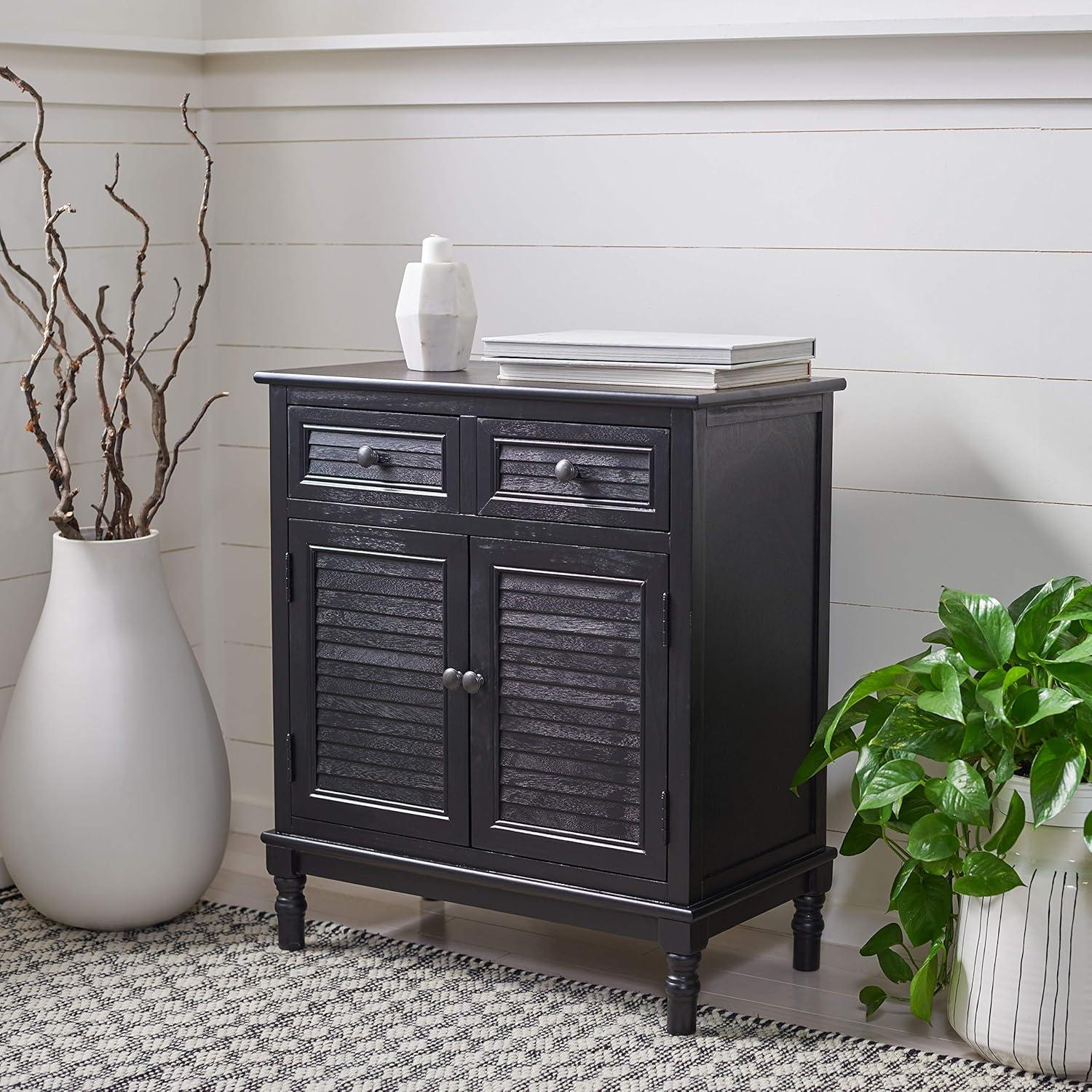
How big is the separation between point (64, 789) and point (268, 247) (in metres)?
1.05

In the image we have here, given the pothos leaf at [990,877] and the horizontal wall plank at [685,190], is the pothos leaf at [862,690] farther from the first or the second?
the horizontal wall plank at [685,190]

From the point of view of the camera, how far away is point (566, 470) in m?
2.19

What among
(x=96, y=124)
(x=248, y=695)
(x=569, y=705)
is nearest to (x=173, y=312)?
(x=96, y=124)

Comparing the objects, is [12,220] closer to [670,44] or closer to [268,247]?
[268,247]

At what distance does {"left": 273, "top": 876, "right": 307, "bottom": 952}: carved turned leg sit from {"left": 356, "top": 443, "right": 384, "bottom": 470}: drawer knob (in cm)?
64

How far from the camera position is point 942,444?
247 centimetres

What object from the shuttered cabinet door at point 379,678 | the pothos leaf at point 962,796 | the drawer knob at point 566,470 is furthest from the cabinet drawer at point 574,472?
the pothos leaf at point 962,796

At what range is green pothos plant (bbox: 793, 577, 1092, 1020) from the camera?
202 centimetres

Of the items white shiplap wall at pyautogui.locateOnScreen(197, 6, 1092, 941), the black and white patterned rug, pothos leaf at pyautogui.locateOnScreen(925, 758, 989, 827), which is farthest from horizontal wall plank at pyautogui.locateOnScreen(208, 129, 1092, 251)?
the black and white patterned rug

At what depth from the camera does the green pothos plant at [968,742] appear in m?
2.02

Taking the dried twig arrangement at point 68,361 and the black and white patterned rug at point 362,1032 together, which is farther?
the dried twig arrangement at point 68,361

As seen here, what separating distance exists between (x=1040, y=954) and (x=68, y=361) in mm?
1685

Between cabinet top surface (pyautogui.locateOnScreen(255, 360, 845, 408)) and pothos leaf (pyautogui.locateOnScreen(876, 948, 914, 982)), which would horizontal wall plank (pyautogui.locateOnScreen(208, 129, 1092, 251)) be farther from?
pothos leaf (pyautogui.locateOnScreen(876, 948, 914, 982))

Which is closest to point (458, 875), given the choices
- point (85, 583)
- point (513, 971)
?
point (513, 971)
